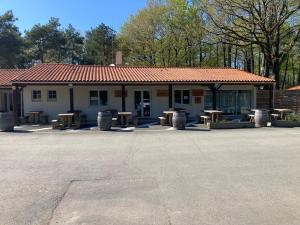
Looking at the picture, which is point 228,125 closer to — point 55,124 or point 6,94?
point 55,124

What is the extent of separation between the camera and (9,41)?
42.7 meters

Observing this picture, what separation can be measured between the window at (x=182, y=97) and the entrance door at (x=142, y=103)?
76.1 inches

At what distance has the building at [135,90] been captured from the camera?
72.2ft

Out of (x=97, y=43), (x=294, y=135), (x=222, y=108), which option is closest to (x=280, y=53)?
(x=222, y=108)

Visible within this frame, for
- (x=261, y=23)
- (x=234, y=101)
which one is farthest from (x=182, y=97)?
(x=261, y=23)

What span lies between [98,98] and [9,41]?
2381 cm

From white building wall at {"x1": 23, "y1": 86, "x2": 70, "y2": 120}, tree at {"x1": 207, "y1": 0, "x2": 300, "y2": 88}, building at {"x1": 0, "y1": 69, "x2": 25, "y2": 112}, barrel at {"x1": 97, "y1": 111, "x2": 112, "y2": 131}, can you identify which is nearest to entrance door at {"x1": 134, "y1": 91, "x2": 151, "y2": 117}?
white building wall at {"x1": 23, "y1": 86, "x2": 70, "y2": 120}

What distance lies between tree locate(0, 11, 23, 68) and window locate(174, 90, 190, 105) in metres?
25.8

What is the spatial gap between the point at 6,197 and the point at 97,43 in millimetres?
45467

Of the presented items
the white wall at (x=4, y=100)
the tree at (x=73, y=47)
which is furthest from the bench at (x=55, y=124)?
the tree at (x=73, y=47)

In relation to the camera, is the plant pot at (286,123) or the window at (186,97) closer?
the plant pot at (286,123)

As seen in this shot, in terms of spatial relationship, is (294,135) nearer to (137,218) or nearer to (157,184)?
(157,184)

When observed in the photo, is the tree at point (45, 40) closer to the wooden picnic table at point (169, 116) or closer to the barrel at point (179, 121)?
the wooden picnic table at point (169, 116)

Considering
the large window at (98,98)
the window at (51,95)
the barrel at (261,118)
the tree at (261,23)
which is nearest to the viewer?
the barrel at (261,118)
